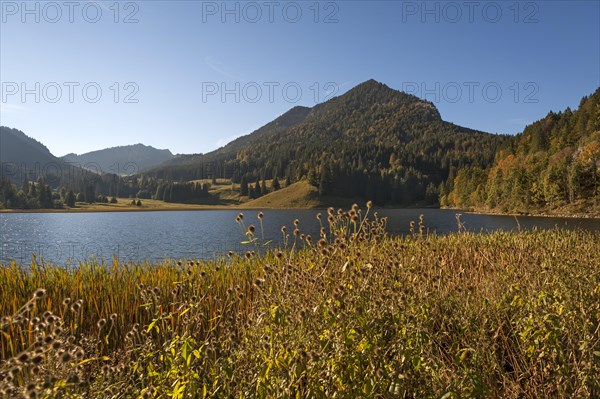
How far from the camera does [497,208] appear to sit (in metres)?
113

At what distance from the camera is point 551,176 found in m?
91.6

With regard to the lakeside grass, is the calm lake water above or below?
below

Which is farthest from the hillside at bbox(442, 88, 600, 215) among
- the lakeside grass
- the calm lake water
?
the lakeside grass

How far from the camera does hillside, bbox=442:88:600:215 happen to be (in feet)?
293

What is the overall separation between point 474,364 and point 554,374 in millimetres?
839

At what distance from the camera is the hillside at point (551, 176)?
89.3m

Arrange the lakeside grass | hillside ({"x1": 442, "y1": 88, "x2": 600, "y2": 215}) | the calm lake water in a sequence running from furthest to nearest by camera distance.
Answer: hillside ({"x1": 442, "y1": 88, "x2": 600, "y2": 215}) → the calm lake water → the lakeside grass

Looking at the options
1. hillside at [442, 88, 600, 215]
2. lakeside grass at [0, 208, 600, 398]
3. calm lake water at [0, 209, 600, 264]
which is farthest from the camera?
hillside at [442, 88, 600, 215]

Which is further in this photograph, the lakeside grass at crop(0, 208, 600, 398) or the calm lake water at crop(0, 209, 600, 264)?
the calm lake water at crop(0, 209, 600, 264)

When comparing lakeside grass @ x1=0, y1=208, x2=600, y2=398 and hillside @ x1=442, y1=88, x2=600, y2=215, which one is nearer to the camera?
lakeside grass @ x1=0, y1=208, x2=600, y2=398

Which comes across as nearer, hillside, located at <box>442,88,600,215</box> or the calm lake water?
the calm lake water

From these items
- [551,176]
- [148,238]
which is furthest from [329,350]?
[551,176]

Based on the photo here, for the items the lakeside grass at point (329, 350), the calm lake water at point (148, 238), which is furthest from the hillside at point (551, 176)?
the lakeside grass at point (329, 350)

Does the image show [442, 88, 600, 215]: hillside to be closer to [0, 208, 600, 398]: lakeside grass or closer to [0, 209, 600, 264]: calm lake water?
[0, 209, 600, 264]: calm lake water
